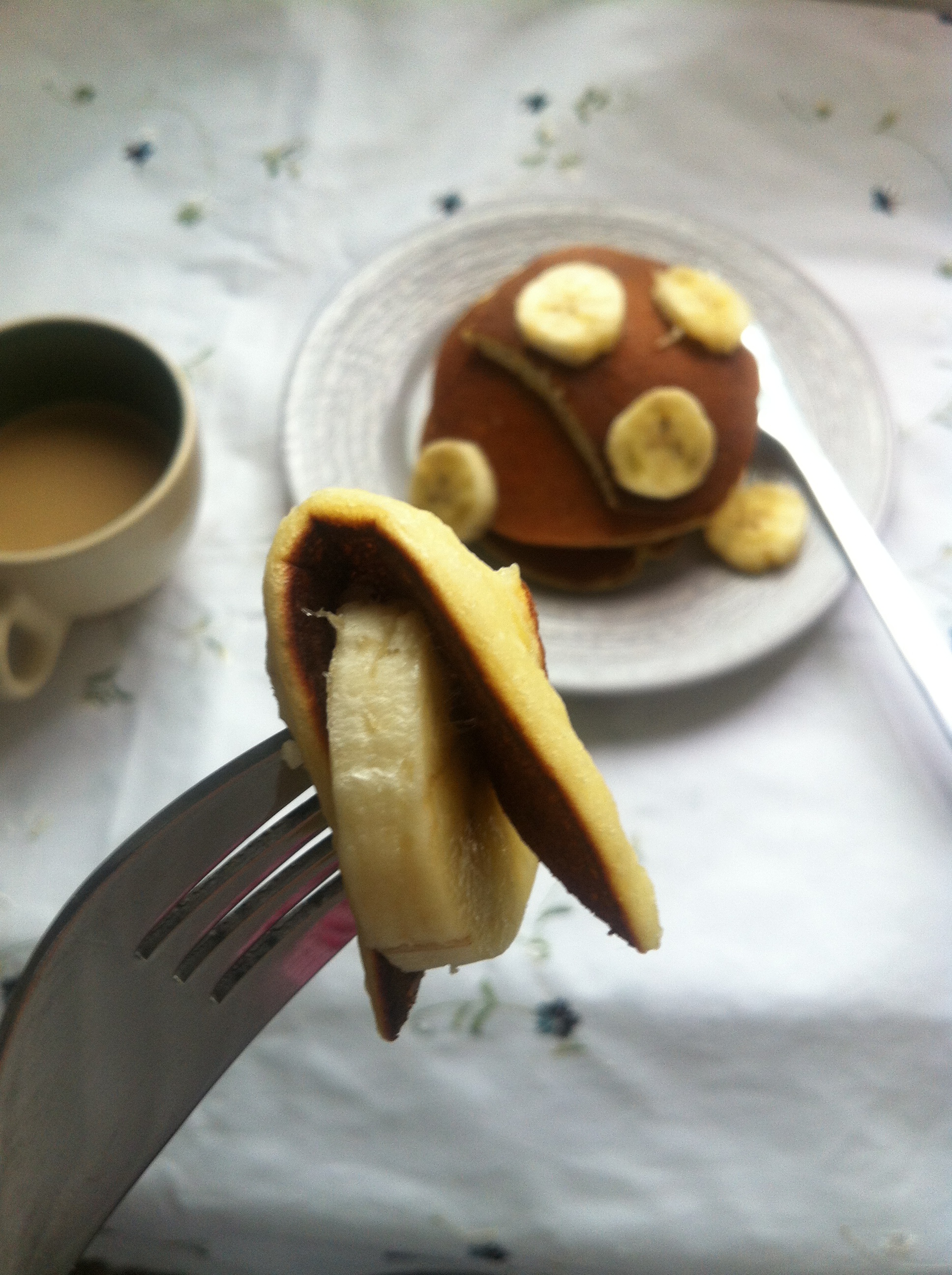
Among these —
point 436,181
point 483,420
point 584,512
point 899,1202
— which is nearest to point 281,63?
point 436,181

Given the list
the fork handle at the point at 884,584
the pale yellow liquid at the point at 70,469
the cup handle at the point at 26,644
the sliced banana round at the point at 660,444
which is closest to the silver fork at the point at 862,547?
the fork handle at the point at 884,584

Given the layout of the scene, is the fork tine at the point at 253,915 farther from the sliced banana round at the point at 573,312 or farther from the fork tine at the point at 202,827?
the sliced banana round at the point at 573,312

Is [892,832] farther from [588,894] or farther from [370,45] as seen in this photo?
[370,45]

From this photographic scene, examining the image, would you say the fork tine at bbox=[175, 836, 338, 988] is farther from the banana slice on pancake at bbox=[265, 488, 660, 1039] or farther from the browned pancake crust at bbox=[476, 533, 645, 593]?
the browned pancake crust at bbox=[476, 533, 645, 593]

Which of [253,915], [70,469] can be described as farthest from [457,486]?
[253,915]

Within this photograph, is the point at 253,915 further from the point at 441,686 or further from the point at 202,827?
the point at 441,686
